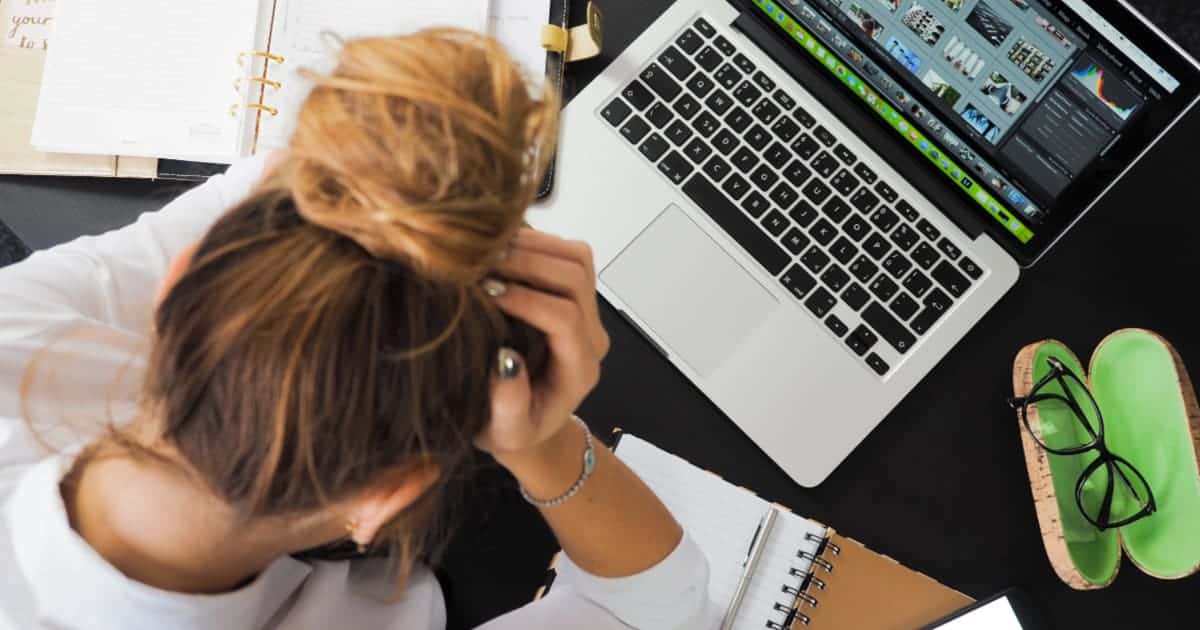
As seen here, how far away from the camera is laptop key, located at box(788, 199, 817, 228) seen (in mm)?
714

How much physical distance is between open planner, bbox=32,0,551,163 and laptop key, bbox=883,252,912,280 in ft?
1.11

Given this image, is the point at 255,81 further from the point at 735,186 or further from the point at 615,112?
the point at 735,186

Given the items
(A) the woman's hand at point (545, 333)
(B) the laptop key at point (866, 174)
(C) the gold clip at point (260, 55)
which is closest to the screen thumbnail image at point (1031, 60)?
(B) the laptop key at point (866, 174)

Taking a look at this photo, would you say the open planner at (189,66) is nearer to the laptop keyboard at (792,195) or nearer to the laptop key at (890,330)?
the laptop keyboard at (792,195)

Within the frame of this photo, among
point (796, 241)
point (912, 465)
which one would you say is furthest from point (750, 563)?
point (796, 241)

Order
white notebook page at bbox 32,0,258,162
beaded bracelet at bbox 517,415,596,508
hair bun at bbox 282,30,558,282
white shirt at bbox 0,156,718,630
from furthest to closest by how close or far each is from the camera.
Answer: white notebook page at bbox 32,0,258,162 < beaded bracelet at bbox 517,415,596,508 < white shirt at bbox 0,156,718,630 < hair bun at bbox 282,30,558,282

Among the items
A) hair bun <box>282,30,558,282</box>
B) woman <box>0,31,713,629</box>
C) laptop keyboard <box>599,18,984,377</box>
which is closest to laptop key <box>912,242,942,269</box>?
laptop keyboard <box>599,18,984,377</box>

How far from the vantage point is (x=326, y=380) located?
0.32 m

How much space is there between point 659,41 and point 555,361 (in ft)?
1.32

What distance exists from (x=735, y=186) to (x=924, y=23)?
0.19 meters

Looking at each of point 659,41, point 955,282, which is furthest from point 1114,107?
point 659,41

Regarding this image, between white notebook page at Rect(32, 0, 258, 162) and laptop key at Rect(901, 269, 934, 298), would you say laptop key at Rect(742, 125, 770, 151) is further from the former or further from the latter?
white notebook page at Rect(32, 0, 258, 162)

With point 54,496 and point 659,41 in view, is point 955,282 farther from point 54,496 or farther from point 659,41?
point 54,496

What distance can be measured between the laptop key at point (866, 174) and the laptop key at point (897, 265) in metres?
0.07
